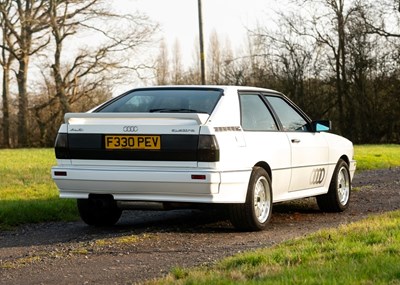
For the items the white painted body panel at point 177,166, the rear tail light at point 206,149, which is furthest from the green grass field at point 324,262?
the rear tail light at point 206,149

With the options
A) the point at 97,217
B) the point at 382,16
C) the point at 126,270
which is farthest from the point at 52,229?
the point at 382,16

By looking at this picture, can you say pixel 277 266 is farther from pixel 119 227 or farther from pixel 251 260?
pixel 119 227

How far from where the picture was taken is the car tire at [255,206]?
8055 mm

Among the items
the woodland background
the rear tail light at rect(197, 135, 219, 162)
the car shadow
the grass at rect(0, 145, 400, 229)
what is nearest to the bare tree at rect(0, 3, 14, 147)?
the woodland background

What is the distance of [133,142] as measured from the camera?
7855 mm

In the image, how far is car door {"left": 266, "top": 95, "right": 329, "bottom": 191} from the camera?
9.26 meters

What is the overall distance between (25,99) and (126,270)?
38.7 meters

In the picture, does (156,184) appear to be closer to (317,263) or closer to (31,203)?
(317,263)

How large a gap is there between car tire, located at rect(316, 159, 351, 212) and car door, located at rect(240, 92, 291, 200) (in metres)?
1.24

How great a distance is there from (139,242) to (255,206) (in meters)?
1.40

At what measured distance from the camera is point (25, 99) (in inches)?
1714

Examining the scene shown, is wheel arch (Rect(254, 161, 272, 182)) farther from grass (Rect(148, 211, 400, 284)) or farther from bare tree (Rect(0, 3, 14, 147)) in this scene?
bare tree (Rect(0, 3, 14, 147))

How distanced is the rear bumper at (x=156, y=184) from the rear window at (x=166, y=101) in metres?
0.78

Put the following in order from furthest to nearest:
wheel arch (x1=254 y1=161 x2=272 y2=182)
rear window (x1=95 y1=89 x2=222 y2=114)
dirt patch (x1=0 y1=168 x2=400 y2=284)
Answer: wheel arch (x1=254 y1=161 x2=272 y2=182) → rear window (x1=95 y1=89 x2=222 y2=114) → dirt patch (x1=0 y1=168 x2=400 y2=284)
